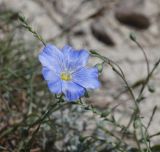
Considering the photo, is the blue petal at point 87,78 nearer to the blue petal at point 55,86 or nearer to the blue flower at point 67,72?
the blue flower at point 67,72

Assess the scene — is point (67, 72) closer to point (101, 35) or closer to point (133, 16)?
point (101, 35)

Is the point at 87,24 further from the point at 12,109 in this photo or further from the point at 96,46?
the point at 12,109

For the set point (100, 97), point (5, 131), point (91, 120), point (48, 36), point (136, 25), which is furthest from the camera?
point (136, 25)

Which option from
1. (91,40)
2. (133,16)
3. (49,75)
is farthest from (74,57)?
(133,16)

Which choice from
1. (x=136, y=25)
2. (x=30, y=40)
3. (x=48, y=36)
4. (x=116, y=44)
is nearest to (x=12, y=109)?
(x=30, y=40)

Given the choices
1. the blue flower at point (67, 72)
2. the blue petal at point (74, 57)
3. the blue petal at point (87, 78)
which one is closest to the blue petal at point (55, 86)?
the blue flower at point (67, 72)

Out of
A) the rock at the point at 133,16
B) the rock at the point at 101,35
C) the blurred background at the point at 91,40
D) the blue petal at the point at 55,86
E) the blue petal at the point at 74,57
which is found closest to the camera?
the blue petal at the point at 55,86

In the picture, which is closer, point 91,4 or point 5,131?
point 5,131
